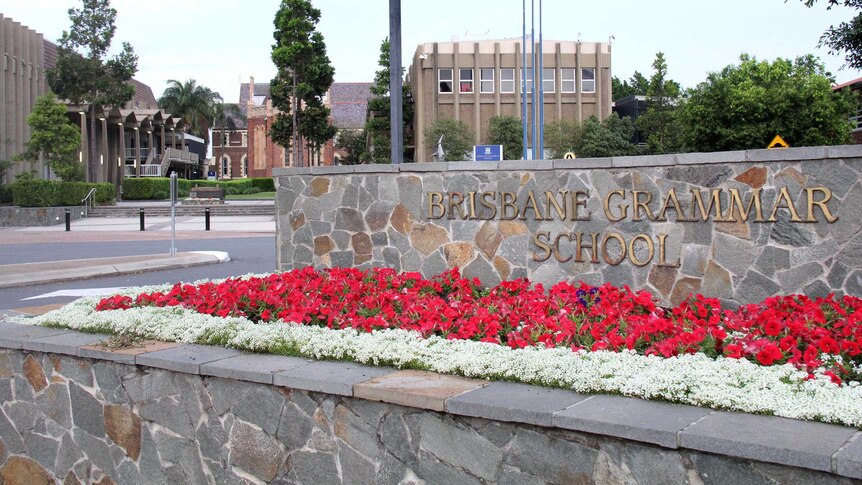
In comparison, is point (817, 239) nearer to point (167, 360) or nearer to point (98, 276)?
point (167, 360)

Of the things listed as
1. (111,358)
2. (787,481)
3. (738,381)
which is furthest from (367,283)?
(787,481)

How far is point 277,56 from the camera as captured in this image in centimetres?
5694

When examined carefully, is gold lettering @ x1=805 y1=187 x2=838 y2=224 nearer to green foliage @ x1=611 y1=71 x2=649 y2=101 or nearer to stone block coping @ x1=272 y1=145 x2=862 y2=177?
stone block coping @ x1=272 y1=145 x2=862 y2=177

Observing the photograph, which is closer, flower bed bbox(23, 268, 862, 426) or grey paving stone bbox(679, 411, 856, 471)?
grey paving stone bbox(679, 411, 856, 471)

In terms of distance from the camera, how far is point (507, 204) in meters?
8.52

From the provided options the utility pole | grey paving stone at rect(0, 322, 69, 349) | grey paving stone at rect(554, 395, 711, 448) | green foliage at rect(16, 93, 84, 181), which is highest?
green foliage at rect(16, 93, 84, 181)

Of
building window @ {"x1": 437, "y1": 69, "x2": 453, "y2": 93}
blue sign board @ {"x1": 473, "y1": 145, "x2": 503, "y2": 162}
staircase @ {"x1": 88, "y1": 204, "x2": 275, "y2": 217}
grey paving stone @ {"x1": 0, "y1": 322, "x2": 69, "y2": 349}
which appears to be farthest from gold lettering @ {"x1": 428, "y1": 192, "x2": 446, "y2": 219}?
building window @ {"x1": 437, "y1": 69, "x2": 453, "y2": 93}

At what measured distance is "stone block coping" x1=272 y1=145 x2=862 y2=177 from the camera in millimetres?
6816

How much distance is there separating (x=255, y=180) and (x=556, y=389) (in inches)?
2798

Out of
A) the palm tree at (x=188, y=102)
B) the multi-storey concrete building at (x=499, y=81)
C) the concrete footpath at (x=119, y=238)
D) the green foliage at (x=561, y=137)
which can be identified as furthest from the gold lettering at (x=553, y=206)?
the palm tree at (x=188, y=102)

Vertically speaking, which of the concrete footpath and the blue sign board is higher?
the blue sign board

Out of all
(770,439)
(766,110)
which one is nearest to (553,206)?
(770,439)

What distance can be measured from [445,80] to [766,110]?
30656mm

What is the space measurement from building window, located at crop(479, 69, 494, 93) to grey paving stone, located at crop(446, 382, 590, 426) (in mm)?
65145
